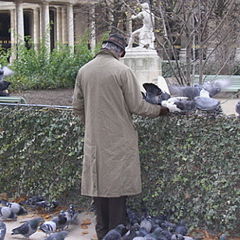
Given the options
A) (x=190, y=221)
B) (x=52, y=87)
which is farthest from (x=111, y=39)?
(x=52, y=87)

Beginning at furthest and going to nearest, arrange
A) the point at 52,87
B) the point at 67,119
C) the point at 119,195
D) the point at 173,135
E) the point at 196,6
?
the point at 52,87 → the point at 196,6 → the point at 67,119 → the point at 173,135 → the point at 119,195

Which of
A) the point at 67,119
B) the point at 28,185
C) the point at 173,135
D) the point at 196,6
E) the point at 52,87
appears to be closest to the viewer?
the point at 173,135

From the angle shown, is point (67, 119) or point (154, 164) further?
point (67, 119)

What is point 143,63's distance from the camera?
21.7 metres

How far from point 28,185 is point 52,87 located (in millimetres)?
16773

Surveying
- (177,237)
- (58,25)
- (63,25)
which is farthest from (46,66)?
(58,25)

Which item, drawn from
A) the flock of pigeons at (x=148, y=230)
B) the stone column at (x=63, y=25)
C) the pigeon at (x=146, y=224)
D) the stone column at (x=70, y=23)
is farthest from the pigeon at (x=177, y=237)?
the stone column at (x=63, y=25)

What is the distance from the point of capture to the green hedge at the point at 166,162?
210 inches

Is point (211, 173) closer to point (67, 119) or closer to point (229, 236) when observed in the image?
point (229, 236)

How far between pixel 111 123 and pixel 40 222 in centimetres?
149

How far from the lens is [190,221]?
18.3 ft

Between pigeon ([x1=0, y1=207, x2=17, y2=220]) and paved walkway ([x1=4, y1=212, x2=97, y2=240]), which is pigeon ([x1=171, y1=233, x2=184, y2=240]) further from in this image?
pigeon ([x1=0, y1=207, x2=17, y2=220])

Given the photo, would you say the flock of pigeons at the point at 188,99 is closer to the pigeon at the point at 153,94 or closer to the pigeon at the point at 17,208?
the pigeon at the point at 153,94

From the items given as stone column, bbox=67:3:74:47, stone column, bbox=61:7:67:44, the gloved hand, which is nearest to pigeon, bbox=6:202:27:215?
the gloved hand
